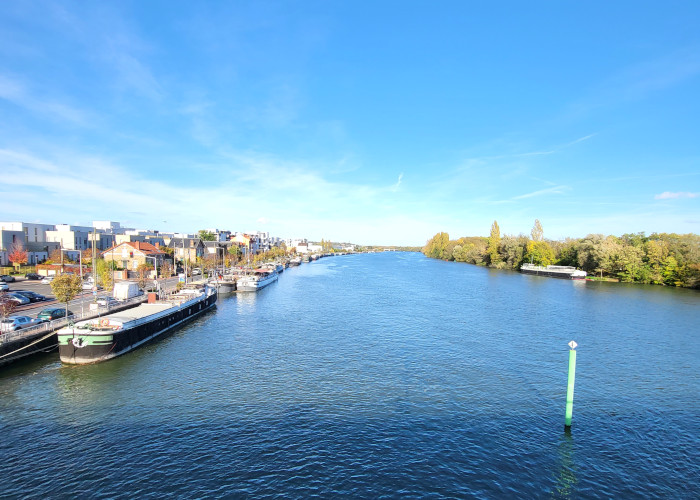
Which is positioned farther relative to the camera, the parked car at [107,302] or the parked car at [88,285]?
the parked car at [88,285]

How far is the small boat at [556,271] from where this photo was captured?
92.2 metres

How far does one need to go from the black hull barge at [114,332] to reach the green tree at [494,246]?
382ft

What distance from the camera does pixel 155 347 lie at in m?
30.2

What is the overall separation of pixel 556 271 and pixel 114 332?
103127 millimetres

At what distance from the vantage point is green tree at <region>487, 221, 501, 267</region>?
132 m

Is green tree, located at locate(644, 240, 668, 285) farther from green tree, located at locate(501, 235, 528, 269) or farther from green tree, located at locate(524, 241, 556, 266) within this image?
green tree, located at locate(501, 235, 528, 269)

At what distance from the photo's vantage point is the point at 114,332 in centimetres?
2592

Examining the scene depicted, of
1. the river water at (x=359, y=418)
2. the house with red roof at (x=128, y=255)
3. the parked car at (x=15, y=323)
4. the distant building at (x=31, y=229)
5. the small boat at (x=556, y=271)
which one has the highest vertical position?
the distant building at (x=31, y=229)

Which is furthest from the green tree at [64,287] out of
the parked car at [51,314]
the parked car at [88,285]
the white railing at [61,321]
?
the parked car at [88,285]

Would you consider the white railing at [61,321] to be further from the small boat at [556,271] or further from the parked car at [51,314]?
the small boat at [556,271]

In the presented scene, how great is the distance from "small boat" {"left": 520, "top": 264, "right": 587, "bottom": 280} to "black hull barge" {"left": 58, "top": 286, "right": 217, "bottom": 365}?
91828 millimetres

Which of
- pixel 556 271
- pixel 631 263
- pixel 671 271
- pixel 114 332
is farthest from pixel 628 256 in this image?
pixel 114 332

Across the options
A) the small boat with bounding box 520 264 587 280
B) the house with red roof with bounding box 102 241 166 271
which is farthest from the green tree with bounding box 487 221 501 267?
the house with red roof with bounding box 102 241 166 271

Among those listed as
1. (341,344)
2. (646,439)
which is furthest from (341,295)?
(646,439)
